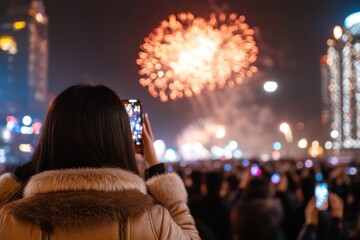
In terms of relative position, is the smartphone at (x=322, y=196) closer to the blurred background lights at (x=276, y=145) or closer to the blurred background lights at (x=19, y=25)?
the blurred background lights at (x=19, y=25)

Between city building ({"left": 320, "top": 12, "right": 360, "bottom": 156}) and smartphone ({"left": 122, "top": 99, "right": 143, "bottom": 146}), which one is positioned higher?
city building ({"left": 320, "top": 12, "right": 360, "bottom": 156})

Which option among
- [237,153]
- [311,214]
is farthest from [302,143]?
[311,214]

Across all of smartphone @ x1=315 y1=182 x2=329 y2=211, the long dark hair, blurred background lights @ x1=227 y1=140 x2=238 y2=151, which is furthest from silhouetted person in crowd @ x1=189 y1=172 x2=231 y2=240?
blurred background lights @ x1=227 y1=140 x2=238 y2=151

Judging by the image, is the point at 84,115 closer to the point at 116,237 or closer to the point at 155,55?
the point at 116,237

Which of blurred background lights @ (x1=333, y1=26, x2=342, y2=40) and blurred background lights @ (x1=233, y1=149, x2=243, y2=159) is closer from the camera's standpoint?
blurred background lights @ (x1=233, y1=149, x2=243, y2=159)

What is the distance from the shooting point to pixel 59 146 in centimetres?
235

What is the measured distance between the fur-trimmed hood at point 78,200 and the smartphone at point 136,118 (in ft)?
2.32

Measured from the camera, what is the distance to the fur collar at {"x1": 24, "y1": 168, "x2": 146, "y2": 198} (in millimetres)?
2129

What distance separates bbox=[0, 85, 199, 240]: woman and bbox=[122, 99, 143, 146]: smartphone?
303 mm

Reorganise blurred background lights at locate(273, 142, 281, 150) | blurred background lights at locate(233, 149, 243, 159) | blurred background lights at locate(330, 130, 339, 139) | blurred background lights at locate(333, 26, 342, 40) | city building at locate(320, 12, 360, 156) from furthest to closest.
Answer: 1. blurred background lights at locate(330, 130, 339, 139)
2. blurred background lights at locate(333, 26, 342, 40)
3. city building at locate(320, 12, 360, 156)
4. blurred background lights at locate(273, 142, 281, 150)
5. blurred background lights at locate(233, 149, 243, 159)

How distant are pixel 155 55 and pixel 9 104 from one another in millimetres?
56453

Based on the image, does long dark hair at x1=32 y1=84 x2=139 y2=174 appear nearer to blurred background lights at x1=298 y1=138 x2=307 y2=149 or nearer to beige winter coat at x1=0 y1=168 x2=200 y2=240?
beige winter coat at x1=0 y1=168 x2=200 y2=240

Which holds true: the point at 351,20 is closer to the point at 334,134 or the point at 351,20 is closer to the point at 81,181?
the point at 334,134

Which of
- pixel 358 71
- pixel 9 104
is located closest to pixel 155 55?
pixel 9 104
